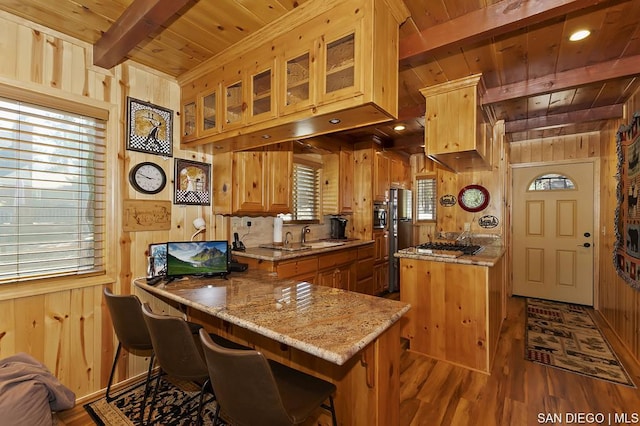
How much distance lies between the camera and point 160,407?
6.71 ft

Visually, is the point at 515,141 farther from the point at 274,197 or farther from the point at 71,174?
the point at 71,174

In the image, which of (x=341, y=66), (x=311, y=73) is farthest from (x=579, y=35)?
(x=311, y=73)

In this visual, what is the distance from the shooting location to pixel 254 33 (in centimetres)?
195

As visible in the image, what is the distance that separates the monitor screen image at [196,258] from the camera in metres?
2.28

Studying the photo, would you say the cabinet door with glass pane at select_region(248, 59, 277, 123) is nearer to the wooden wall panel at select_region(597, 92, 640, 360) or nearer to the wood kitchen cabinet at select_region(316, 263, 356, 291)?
the wood kitchen cabinet at select_region(316, 263, 356, 291)

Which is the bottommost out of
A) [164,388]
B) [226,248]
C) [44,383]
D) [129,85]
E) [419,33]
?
[164,388]

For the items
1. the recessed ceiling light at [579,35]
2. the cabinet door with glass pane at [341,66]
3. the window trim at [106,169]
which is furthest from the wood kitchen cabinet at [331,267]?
the recessed ceiling light at [579,35]

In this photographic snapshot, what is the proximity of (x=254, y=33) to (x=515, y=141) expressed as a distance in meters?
4.45

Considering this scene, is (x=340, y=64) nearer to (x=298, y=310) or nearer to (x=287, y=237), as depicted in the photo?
(x=298, y=310)

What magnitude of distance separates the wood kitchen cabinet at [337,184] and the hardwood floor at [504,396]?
7.54 ft

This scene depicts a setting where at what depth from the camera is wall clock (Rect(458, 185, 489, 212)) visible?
12.4ft

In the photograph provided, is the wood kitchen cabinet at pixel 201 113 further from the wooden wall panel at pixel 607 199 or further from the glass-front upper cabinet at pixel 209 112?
the wooden wall panel at pixel 607 199

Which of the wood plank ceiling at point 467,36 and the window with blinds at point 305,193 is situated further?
the window with blinds at point 305,193

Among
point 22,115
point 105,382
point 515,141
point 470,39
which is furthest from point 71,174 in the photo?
point 515,141
